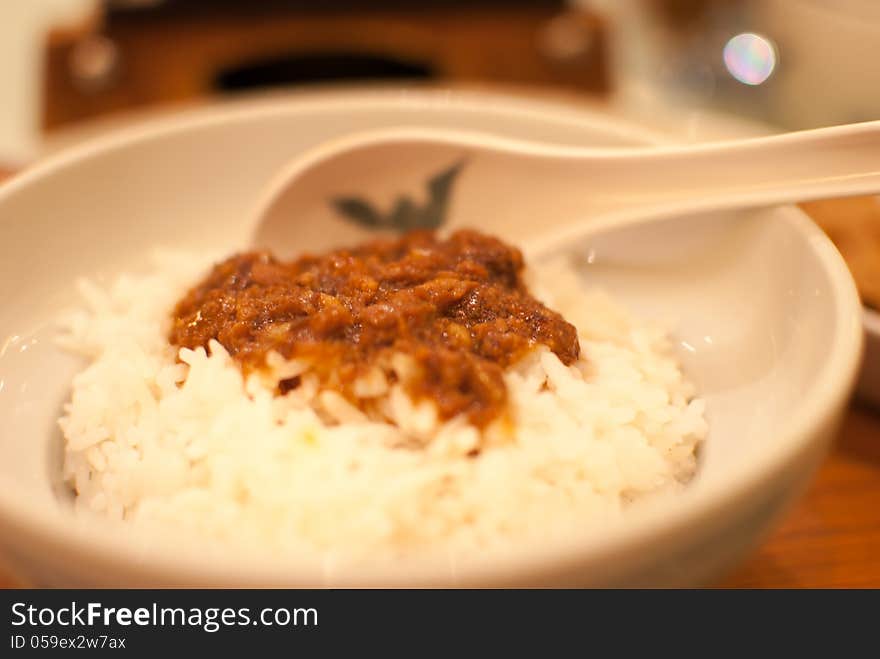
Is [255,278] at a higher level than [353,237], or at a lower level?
lower

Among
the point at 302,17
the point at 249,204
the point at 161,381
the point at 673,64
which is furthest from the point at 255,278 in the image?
the point at 673,64

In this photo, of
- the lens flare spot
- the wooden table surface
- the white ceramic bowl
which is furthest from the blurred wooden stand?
the wooden table surface

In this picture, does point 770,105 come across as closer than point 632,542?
No

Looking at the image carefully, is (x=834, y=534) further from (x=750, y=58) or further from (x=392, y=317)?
(x=750, y=58)

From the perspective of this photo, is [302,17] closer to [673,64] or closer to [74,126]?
[74,126]

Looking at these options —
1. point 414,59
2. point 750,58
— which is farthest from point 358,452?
point 414,59

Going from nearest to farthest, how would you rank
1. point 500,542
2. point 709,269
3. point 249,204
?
point 500,542
point 709,269
point 249,204

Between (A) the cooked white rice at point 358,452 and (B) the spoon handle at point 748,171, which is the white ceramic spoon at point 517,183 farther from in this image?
(A) the cooked white rice at point 358,452

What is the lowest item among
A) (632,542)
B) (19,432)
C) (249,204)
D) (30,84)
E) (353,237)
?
(632,542)
